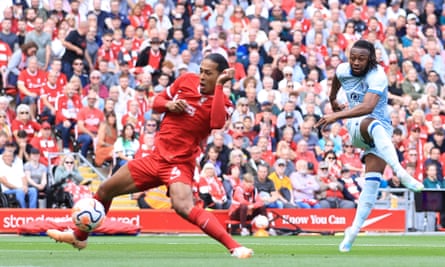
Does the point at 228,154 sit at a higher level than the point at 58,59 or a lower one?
lower

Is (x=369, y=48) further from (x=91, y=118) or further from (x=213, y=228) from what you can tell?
(x=91, y=118)

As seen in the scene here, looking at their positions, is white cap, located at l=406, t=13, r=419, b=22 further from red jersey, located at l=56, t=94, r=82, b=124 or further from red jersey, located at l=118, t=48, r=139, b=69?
red jersey, located at l=56, t=94, r=82, b=124

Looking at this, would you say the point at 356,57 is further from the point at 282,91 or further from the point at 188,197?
the point at 282,91

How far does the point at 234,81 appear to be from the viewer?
29.1m

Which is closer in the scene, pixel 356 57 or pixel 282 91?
pixel 356 57

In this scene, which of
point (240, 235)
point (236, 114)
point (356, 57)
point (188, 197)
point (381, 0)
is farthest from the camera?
point (381, 0)

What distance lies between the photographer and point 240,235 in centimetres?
2281

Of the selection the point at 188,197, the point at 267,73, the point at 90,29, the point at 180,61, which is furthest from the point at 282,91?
the point at 188,197

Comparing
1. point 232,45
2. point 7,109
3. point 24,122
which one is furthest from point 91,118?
point 232,45

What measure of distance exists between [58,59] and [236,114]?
4.02m

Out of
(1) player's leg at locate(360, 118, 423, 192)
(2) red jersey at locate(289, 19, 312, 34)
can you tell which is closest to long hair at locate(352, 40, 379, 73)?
(1) player's leg at locate(360, 118, 423, 192)

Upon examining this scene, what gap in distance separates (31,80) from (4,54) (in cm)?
103

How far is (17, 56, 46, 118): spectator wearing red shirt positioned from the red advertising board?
371cm

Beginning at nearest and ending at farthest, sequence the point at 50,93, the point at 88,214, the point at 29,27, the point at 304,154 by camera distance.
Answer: the point at 88,214
the point at 50,93
the point at 304,154
the point at 29,27
